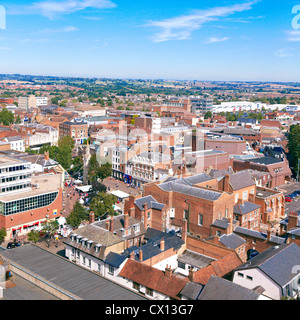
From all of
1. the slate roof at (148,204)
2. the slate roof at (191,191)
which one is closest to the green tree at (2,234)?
the slate roof at (148,204)

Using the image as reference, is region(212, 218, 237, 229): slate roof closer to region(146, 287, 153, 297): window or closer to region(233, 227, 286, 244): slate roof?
region(233, 227, 286, 244): slate roof

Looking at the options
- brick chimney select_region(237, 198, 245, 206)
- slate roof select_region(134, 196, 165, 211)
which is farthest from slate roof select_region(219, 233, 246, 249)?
brick chimney select_region(237, 198, 245, 206)

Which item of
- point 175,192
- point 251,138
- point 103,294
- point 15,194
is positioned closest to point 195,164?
point 175,192

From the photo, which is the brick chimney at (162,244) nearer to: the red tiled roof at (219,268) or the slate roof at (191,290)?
the red tiled roof at (219,268)

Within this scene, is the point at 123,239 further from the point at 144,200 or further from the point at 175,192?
the point at 175,192

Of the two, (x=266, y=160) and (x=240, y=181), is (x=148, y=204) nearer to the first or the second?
(x=240, y=181)

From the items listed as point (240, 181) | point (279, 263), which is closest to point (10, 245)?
point (279, 263)
